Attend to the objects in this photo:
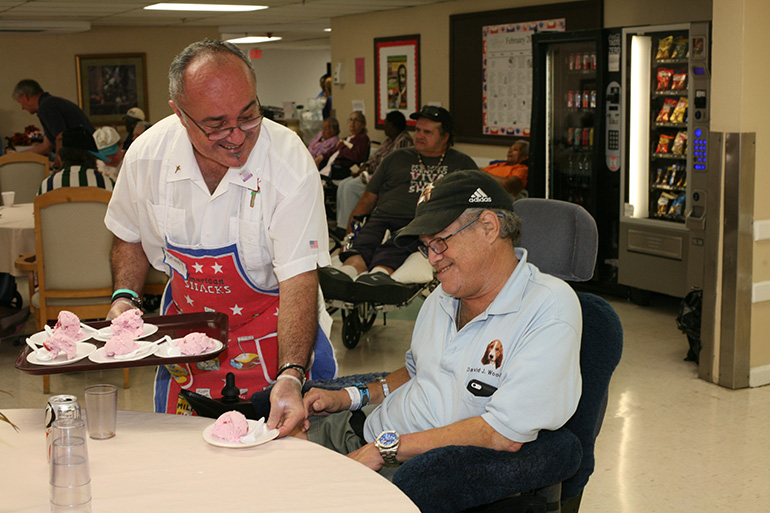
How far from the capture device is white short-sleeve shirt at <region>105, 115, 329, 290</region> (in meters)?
2.35

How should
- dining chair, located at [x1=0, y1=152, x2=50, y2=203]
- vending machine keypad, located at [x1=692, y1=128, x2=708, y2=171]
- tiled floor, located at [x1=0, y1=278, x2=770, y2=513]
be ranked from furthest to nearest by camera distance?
dining chair, located at [x1=0, y1=152, x2=50, y2=203] → vending machine keypad, located at [x1=692, y1=128, x2=708, y2=171] → tiled floor, located at [x1=0, y1=278, x2=770, y2=513]

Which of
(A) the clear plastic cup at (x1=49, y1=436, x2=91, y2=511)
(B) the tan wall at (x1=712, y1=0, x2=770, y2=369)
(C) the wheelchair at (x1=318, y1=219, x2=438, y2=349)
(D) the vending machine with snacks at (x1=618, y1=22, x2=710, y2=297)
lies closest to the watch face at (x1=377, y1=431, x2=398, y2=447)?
(A) the clear plastic cup at (x1=49, y1=436, x2=91, y2=511)

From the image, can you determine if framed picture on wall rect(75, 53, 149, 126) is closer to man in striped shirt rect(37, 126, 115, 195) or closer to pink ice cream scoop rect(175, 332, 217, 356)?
man in striped shirt rect(37, 126, 115, 195)

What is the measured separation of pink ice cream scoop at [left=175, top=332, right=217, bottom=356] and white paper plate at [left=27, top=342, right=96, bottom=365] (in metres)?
0.22

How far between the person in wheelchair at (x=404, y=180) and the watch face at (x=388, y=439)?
12.0ft

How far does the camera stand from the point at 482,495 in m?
1.98

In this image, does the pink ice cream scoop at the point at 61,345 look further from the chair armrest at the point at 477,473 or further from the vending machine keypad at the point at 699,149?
the vending machine keypad at the point at 699,149

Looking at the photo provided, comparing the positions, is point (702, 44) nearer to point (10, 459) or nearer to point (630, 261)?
point (630, 261)

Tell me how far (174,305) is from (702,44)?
13.1 ft

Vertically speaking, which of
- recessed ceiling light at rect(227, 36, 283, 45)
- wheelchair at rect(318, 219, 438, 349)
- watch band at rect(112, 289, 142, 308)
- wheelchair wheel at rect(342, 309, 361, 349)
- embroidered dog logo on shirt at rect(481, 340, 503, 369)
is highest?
recessed ceiling light at rect(227, 36, 283, 45)

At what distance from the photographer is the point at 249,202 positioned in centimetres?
236

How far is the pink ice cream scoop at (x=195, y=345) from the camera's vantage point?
6.95 feet

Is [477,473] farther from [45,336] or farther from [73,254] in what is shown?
[73,254]

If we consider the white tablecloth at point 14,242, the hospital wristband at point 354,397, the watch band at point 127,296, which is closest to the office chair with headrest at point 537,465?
the hospital wristband at point 354,397
